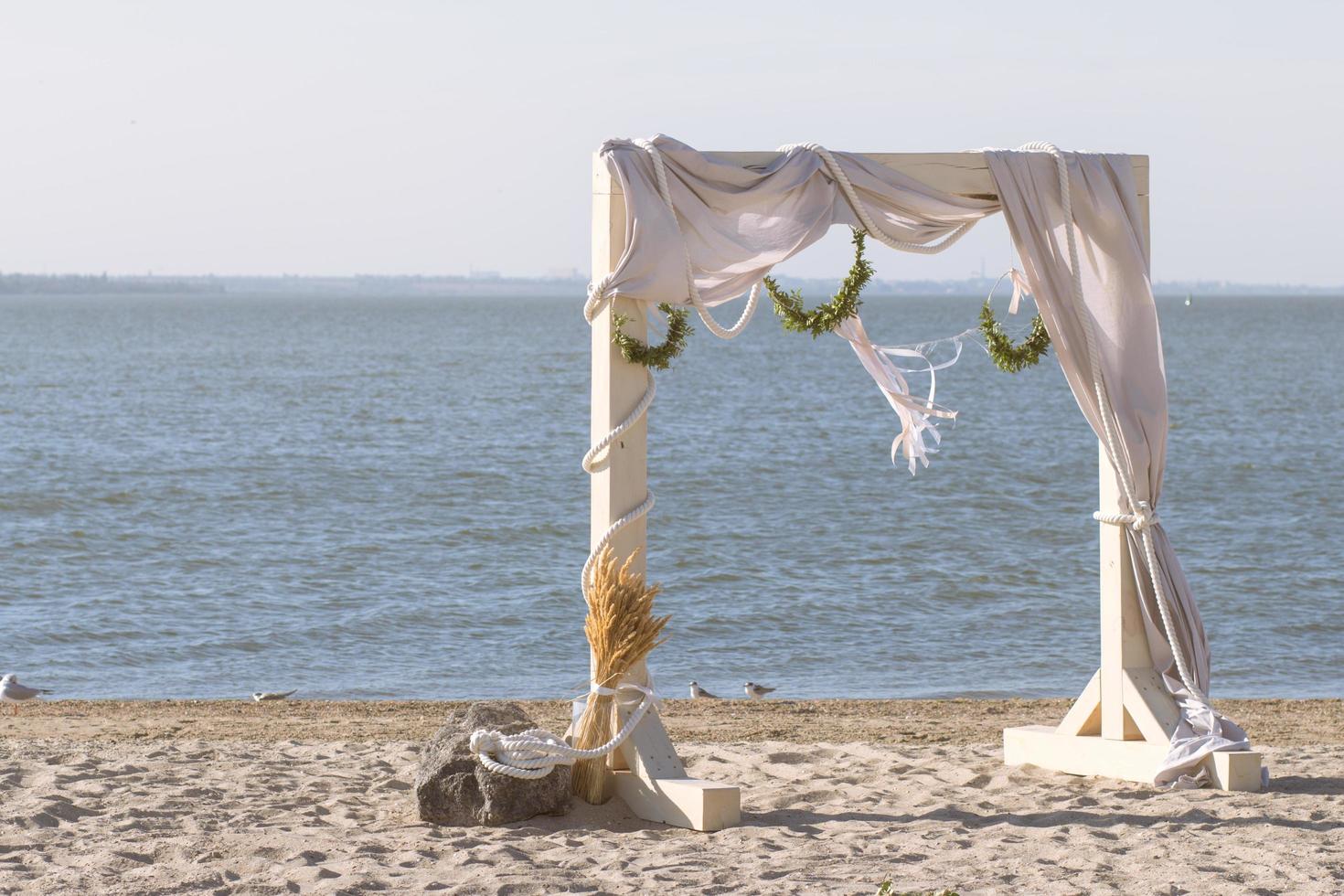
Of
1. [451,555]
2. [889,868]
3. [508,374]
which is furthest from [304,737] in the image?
[508,374]

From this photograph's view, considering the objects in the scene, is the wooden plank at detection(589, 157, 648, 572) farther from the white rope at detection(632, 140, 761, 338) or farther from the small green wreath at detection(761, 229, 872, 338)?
the small green wreath at detection(761, 229, 872, 338)

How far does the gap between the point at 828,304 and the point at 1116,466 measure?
1390mm

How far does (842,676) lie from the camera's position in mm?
11578

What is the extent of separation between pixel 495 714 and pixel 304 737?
2080 millimetres

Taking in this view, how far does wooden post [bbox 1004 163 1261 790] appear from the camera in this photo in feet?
21.9

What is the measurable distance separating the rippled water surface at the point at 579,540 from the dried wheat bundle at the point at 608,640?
4550 millimetres

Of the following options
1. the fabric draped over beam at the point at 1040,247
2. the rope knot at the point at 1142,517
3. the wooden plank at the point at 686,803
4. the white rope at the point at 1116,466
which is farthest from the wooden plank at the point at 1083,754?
the wooden plank at the point at 686,803

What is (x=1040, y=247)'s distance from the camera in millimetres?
6734

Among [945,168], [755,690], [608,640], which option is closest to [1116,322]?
[945,168]

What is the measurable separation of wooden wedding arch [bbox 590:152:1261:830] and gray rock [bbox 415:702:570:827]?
341 mm

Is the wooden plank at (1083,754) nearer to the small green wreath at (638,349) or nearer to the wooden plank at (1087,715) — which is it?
the wooden plank at (1087,715)

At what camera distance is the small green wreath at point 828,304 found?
6.70m

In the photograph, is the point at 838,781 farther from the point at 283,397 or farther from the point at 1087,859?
the point at 283,397

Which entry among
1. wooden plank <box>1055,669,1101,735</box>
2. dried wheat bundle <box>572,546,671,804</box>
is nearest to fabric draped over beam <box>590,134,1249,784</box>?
wooden plank <box>1055,669,1101,735</box>
